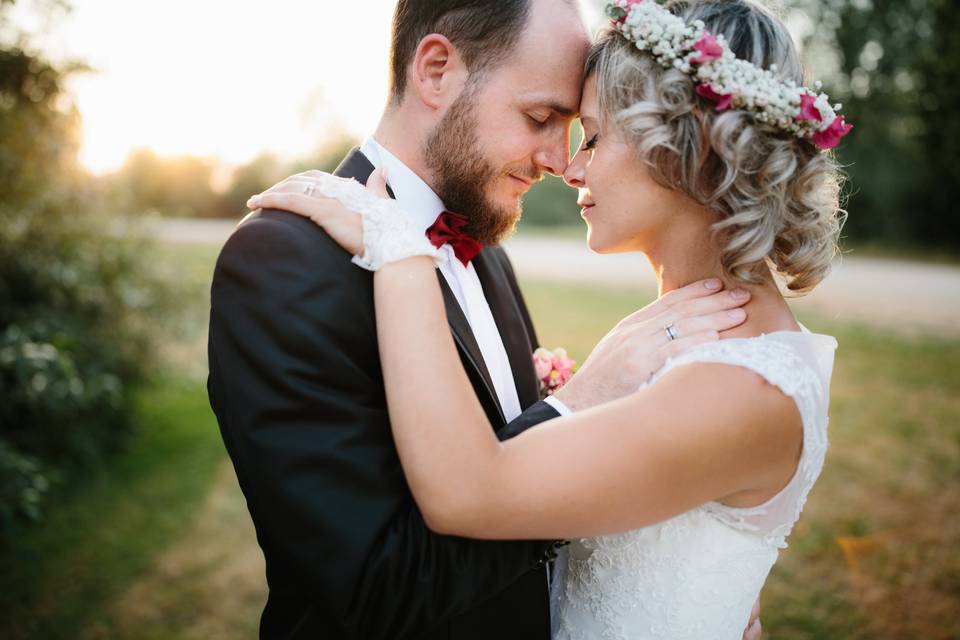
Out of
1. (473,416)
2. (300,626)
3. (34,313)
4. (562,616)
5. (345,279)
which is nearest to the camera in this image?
(473,416)

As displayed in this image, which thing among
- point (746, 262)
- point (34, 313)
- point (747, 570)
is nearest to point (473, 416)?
point (746, 262)

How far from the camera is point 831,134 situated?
77.4 inches

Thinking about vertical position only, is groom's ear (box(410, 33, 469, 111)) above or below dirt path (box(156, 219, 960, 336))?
below

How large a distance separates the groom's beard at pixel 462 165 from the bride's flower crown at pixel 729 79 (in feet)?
1.91

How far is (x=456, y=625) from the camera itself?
1.91 m

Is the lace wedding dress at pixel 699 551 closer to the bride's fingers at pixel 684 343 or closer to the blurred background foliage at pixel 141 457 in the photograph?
the bride's fingers at pixel 684 343

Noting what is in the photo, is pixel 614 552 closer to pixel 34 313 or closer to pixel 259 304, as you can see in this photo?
pixel 259 304

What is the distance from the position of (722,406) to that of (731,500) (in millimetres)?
406

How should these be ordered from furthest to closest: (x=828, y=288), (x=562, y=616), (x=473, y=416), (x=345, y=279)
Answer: (x=828, y=288)
(x=562, y=616)
(x=345, y=279)
(x=473, y=416)

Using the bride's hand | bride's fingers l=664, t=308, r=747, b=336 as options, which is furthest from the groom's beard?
bride's fingers l=664, t=308, r=747, b=336

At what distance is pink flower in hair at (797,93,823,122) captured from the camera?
1.90 meters

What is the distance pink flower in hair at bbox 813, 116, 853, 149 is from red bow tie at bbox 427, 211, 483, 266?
1.08m

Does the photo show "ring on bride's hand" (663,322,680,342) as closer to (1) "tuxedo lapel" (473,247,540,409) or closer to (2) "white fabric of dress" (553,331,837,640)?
(2) "white fabric of dress" (553,331,837,640)

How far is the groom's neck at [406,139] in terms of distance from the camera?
7.58 feet
